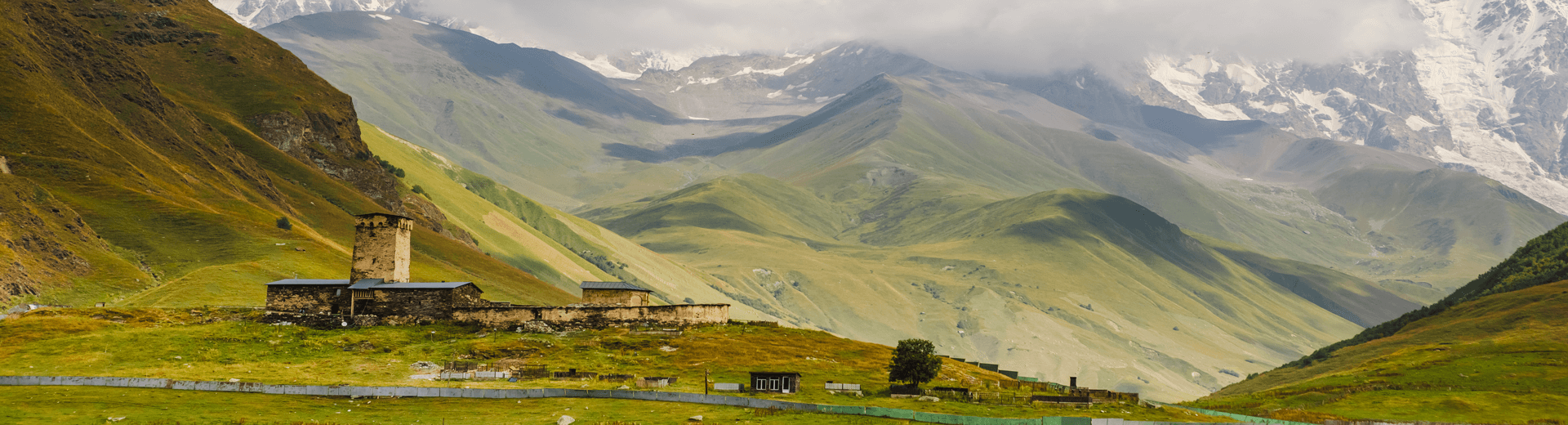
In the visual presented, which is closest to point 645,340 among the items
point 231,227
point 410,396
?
point 410,396

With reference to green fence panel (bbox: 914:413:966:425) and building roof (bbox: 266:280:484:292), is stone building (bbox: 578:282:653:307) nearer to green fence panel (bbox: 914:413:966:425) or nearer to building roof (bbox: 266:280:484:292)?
building roof (bbox: 266:280:484:292)

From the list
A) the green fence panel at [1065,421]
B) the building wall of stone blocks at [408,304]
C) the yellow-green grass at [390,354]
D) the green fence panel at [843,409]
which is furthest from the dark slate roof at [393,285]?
the green fence panel at [1065,421]

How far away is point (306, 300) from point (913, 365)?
44.7 m

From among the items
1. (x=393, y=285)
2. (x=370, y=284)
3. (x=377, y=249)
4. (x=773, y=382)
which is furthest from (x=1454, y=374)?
(x=370, y=284)

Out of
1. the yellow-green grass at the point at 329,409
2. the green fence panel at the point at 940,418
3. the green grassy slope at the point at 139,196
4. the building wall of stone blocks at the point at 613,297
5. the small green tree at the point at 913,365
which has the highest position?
the green grassy slope at the point at 139,196

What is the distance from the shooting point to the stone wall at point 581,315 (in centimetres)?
8138

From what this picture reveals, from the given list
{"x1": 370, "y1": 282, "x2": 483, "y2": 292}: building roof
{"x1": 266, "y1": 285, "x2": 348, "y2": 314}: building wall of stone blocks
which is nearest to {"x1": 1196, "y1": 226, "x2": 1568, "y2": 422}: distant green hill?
{"x1": 370, "y1": 282, "x2": 483, "y2": 292}: building roof

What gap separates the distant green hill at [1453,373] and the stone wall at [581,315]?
162ft

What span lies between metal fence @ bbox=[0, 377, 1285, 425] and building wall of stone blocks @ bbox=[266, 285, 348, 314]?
21240mm

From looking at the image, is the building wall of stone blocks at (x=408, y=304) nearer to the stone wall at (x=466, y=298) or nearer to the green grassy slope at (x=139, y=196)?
the stone wall at (x=466, y=298)

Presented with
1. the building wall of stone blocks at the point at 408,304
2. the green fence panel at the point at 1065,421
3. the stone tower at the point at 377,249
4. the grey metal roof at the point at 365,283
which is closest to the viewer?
the green fence panel at the point at 1065,421

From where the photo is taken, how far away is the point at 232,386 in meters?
59.6

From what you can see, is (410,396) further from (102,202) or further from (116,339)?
(102,202)

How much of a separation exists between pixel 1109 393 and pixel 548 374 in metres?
37.0
